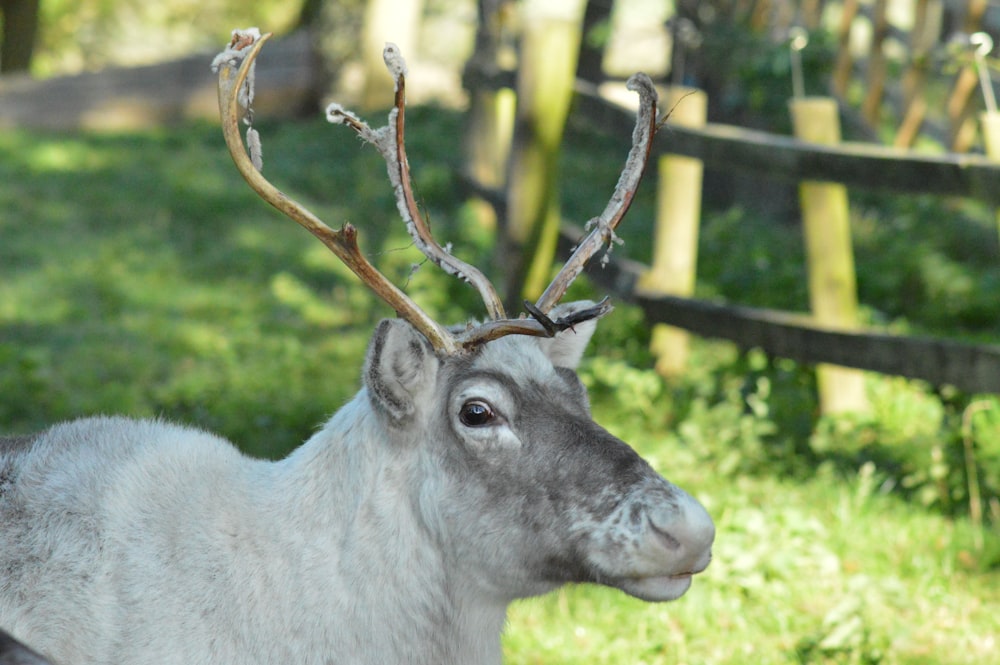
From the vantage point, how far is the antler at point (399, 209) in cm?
304

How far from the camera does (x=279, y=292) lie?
8445mm

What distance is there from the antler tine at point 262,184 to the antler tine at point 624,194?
0.42 metres

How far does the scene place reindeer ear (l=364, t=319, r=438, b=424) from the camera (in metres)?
3.09

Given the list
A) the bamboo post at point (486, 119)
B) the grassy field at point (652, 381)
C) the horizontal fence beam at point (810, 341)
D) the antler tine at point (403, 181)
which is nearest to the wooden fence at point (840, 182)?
the horizontal fence beam at point (810, 341)

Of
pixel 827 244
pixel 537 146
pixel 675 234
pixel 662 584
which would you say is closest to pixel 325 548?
pixel 662 584

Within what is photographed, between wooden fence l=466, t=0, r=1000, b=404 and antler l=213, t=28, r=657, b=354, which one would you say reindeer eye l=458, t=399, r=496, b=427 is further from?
wooden fence l=466, t=0, r=1000, b=404

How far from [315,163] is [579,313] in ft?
34.2

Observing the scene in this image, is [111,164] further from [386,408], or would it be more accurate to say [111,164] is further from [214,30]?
[214,30]

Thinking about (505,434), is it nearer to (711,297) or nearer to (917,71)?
(917,71)

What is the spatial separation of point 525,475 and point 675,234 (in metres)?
3.93

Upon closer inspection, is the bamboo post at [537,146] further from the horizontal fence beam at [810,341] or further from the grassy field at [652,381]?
the grassy field at [652,381]

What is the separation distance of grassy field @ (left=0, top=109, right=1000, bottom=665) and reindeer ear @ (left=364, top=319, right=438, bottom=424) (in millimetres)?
164

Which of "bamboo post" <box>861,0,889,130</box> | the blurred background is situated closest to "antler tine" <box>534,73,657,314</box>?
the blurred background

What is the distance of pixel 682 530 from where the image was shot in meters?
2.88
